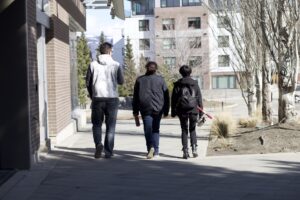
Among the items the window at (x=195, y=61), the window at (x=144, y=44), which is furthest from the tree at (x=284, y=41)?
the window at (x=144, y=44)

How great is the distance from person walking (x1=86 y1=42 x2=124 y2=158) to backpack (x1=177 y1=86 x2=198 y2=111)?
99cm

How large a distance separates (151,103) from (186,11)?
6728cm

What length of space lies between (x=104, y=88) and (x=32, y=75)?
1.24m

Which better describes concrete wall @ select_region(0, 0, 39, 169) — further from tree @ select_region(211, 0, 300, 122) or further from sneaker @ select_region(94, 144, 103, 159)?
tree @ select_region(211, 0, 300, 122)

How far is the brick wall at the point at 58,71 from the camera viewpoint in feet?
39.0

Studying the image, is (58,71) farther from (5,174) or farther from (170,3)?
(170,3)

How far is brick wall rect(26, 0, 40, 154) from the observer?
29.0 ft

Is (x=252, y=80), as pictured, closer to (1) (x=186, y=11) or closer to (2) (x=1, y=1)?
(2) (x=1, y=1)

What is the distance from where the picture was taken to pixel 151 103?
994 cm

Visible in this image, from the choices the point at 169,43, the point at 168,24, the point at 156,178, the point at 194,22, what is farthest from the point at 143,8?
the point at 156,178

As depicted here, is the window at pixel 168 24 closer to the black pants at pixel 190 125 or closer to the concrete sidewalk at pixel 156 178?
the black pants at pixel 190 125

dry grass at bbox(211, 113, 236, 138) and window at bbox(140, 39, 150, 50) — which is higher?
window at bbox(140, 39, 150, 50)

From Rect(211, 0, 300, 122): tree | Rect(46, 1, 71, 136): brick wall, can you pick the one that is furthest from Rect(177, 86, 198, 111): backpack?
Rect(211, 0, 300, 122): tree

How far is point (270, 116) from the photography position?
16453 mm
